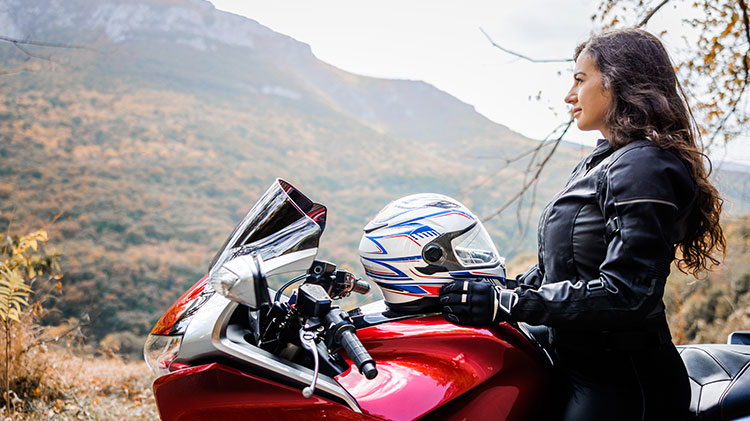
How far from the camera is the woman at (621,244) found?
4.34 ft

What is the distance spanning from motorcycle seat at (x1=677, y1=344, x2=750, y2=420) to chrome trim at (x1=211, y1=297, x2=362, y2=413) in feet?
4.03

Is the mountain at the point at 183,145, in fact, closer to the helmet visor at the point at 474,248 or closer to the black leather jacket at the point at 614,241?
the helmet visor at the point at 474,248

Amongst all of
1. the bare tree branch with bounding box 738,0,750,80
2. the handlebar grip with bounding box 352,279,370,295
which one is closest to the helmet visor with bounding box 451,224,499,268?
the handlebar grip with bounding box 352,279,370,295

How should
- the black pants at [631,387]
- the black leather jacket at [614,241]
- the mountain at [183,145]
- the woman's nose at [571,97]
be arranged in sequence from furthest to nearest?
the mountain at [183,145] → the woman's nose at [571,97] → the black pants at [631,387] → the black leather jacket at [614,241]

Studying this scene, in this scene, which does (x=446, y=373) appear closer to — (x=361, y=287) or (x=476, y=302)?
(x=476, y=302)

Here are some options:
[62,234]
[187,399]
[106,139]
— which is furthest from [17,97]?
[187,399]

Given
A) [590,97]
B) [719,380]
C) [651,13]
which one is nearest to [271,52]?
[651,13]

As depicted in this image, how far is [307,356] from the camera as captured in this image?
143 cm

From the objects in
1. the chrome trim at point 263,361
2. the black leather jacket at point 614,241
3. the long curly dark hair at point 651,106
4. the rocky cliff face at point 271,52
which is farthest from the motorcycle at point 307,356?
the rocky cliff face at point 271,52

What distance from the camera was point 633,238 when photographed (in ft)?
4.24

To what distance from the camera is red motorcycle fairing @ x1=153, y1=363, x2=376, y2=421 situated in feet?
4.19

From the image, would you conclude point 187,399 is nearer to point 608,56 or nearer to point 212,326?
point 212,326

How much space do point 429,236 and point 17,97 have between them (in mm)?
53806

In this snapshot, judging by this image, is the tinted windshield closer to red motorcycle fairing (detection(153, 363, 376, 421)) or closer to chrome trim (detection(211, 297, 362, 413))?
chrome trim (detection(211, 297, 362, 413))
